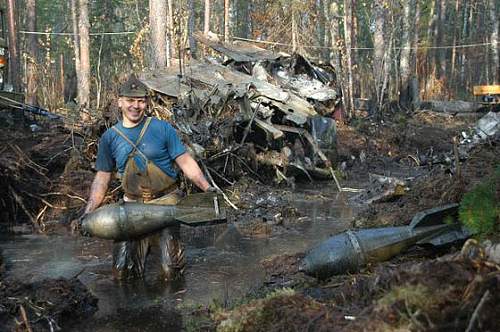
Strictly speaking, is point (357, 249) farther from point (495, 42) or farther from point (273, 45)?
point (495, 42)

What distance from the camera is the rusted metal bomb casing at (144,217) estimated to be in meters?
4.91

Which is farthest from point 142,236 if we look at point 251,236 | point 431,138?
point 431,138

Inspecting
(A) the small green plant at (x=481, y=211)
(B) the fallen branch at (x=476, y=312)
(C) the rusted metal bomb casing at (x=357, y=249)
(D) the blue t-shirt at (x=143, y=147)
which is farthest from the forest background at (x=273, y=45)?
(B) the fallen branch at (x=476, y=312)

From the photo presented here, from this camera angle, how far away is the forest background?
18.0 meters

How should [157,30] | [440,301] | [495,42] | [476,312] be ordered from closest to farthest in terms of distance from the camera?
[476,312] < [440,301] < [157,30] < [495,42]

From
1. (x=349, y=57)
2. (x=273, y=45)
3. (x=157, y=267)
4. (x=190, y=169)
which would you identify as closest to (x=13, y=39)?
(x=273, y=45)

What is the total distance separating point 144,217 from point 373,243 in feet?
6.72

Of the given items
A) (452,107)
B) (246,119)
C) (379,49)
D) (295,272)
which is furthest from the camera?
(452,107)

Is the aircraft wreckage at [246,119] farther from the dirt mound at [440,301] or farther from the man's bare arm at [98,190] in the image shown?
the dirt mound at [440,301]

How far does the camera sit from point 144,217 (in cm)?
501

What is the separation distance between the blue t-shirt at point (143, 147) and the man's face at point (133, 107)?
0.28 ft

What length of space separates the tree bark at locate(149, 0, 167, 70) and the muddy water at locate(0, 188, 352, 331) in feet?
25.9

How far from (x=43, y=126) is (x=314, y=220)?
7.15 m

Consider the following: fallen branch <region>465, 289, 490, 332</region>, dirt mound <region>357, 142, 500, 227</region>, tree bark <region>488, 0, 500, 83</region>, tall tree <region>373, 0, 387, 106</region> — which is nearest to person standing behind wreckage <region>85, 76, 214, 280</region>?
dirt mound <region>357, 142, 500, 227</region>
